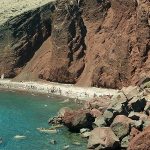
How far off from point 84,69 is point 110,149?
62.0 meters

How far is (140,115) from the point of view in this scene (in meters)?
61.7

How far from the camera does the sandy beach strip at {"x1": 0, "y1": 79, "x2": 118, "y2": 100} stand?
10100 cm

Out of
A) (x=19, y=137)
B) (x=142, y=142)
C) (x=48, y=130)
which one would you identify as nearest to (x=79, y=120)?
(x=48, y=130)

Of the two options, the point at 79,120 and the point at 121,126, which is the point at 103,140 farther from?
the point at 79,120

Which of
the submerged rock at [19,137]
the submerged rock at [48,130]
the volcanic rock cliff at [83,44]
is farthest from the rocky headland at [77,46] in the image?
the submerged rock at [19,137]

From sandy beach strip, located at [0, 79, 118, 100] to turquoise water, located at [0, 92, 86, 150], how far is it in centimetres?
503

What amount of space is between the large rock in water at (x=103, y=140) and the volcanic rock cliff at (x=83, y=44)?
42.7 m

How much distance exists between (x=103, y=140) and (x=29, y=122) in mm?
20238

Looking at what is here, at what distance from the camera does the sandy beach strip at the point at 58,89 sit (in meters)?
101

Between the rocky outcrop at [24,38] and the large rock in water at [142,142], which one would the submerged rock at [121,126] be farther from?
the rocky outcrop at [24,38]

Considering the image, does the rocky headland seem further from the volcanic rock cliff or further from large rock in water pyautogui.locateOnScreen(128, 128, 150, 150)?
large rock in water pyautogui.locateOnScreen(128, 128, 150, 150)

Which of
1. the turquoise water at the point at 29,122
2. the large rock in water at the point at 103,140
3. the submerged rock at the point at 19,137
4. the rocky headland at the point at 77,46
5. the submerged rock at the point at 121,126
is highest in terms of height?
the rocky headland at the point at 77,46

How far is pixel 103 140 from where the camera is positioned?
5575 cm

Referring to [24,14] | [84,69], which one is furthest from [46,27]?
[84,69]
